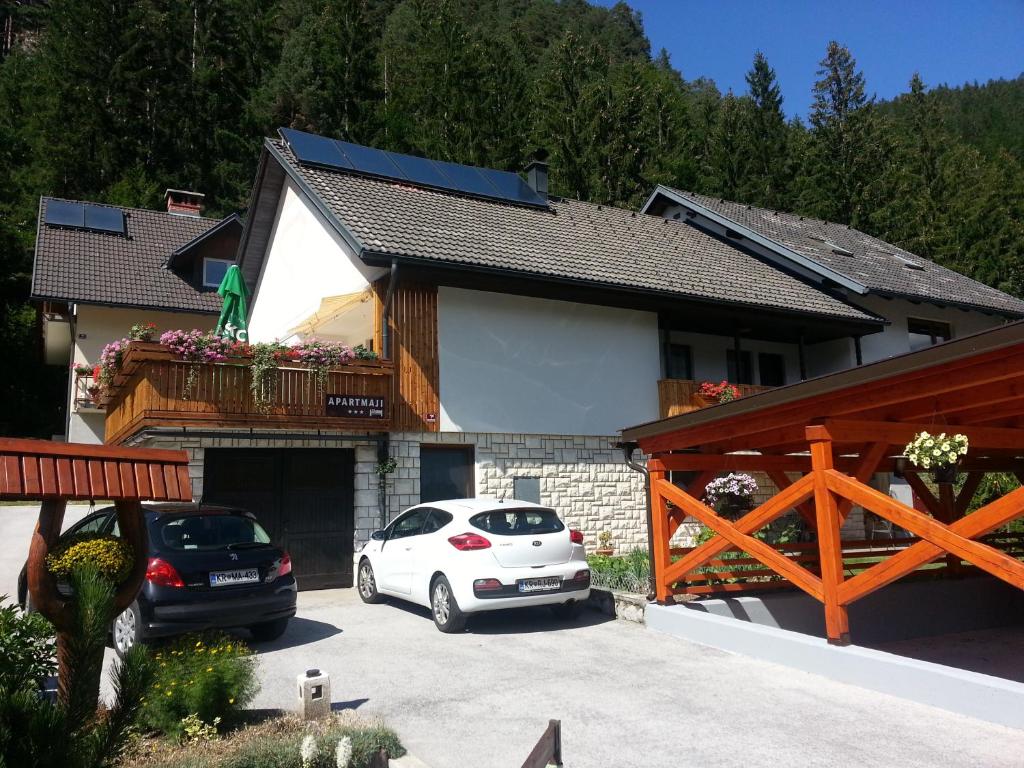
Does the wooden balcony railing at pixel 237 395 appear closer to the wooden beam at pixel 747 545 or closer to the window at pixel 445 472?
the window at pixel 445 472

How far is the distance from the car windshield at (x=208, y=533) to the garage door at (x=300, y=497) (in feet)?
15.2

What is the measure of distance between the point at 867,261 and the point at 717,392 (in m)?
10.3

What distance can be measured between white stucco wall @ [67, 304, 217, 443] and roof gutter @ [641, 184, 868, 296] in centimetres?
1533

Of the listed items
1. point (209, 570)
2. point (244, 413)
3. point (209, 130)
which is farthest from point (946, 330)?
point (209, 130)

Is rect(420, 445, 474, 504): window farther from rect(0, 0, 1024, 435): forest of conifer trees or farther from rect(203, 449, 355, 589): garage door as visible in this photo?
rect(0, 0, 1024, 435): forest of conifer trees

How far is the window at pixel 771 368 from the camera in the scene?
22.2 meters

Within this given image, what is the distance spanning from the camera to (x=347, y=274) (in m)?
17.3

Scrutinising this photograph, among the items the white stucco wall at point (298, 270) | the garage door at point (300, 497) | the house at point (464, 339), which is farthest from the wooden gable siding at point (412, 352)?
the garage door at point (300, 497)

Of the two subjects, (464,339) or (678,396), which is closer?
(464,339)

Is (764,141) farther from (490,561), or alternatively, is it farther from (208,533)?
(208,533)

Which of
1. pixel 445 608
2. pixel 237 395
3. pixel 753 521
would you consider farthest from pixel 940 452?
pixel 237 395

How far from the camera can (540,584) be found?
10258 millimetres

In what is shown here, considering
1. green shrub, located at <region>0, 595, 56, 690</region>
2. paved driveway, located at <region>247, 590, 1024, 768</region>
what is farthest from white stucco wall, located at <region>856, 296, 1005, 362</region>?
green shrub, located at <region>0, 595, 56, 690</region>

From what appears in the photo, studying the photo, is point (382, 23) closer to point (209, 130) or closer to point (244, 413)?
point (209, 130)
